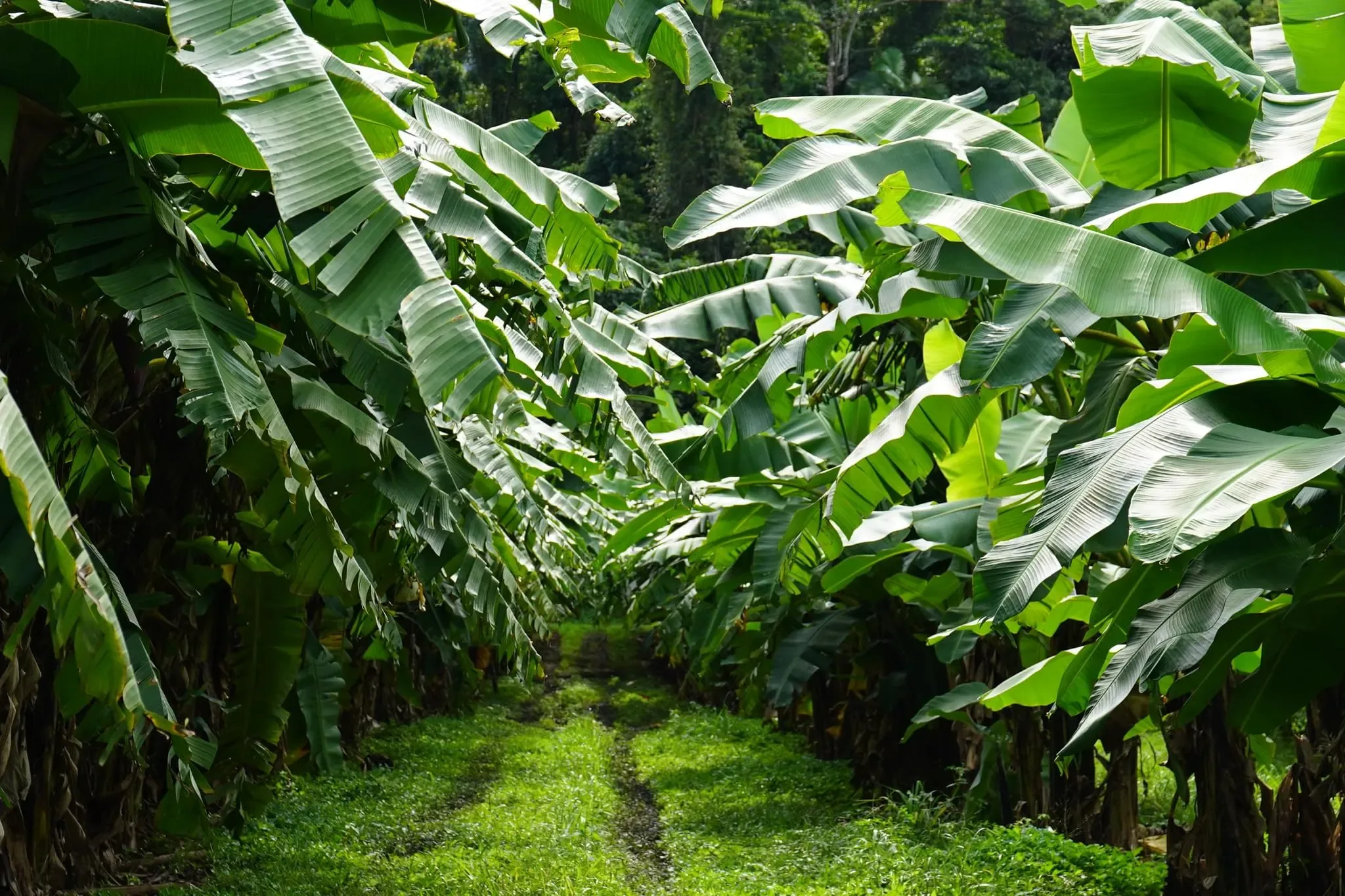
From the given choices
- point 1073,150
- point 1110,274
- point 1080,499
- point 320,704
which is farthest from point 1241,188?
point 320,704

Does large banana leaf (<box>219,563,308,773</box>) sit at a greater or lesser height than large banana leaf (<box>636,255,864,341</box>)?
lesser

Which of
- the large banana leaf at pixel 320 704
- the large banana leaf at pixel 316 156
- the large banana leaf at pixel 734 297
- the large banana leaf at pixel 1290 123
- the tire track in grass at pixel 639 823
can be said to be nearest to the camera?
the large banana leaf at pixel 316 156

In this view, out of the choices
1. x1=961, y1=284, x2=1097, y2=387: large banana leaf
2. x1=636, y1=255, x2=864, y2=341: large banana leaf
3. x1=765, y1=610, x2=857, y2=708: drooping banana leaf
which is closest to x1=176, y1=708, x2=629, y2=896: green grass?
x1=765, y1=610, x2=857, y2=708: drooping banana leaf

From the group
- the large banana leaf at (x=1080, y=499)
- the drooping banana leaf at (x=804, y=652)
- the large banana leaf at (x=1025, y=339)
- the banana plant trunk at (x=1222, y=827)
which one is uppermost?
the large banana leaf at (x=1025, y=339)

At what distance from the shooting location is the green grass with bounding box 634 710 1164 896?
595cm

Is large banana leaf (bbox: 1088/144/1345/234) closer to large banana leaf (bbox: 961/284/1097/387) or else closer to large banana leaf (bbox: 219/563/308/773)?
large banana leaf (bbox: 961/284/1097/387)

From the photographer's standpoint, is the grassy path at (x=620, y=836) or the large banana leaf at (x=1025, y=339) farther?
the grassy path at (x=620, y=836)

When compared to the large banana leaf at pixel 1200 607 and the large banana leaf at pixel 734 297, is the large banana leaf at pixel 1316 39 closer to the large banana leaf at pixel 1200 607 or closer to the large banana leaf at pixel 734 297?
the large banana leaf at pixel 1200 607

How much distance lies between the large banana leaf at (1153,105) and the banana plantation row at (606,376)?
0.06 ft

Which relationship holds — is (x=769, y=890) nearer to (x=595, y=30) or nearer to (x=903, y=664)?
(x=903, y=664)

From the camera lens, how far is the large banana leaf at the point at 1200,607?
375 centimetres

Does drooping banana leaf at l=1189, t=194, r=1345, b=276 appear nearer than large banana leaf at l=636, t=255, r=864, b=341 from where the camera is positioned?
Yes

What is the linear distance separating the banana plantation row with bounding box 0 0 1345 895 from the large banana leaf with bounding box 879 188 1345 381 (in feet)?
0.04

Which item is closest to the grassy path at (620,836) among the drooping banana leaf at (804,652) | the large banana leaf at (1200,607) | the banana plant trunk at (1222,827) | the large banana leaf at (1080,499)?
the banana plant trunk at (1222,827)
